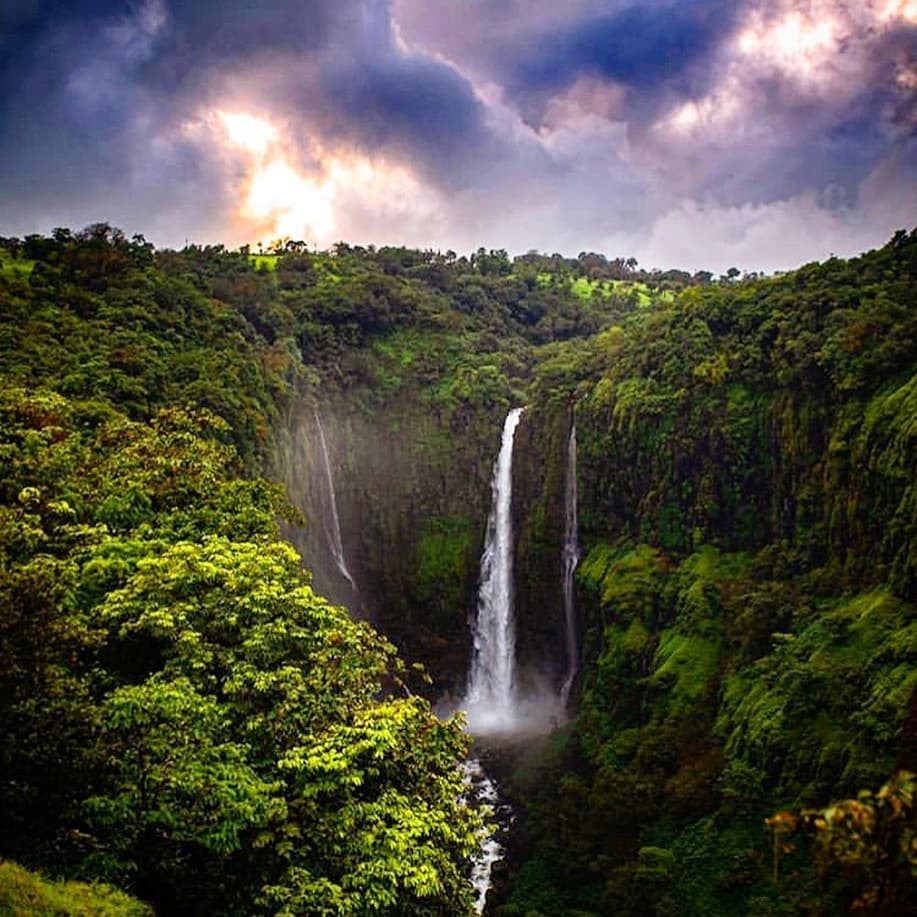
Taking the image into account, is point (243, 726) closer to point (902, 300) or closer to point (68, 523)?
point (68, 523)

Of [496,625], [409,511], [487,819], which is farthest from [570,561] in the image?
[487,819]

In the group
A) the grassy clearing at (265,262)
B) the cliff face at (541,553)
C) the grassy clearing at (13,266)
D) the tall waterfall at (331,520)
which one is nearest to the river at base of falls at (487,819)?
the cliff face at (541,553)

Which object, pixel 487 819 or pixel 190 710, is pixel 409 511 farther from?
pixel 190 710

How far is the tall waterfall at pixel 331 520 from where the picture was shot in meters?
34.6

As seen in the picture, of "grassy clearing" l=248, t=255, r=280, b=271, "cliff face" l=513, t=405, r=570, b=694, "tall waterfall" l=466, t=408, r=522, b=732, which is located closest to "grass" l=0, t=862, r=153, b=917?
"tall waterfall" l=466, t=408, r=522, b=732

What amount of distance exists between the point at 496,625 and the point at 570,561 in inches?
A: 178

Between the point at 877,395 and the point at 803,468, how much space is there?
10.5ft

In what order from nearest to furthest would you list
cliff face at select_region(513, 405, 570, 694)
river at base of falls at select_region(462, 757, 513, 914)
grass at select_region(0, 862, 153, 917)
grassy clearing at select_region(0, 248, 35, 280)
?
1. grass at select_region(0, 862, 153, 917)
2. river at base of falls at select_region(462, 757, 513, 914)
3. grassy clearing at select_region(0, 248, 35, 280)
4. cliff face at select_region(513, 405, 570, 694)

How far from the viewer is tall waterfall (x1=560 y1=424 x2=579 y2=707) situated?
31.1 metres

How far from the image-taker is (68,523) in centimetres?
1328

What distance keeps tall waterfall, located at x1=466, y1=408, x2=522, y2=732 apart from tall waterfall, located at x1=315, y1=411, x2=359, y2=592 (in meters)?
5.71

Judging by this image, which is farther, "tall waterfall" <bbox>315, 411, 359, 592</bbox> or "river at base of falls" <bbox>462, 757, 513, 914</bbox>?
"tall waterfall" <bbox>315, 411, 359, 592</bbox>

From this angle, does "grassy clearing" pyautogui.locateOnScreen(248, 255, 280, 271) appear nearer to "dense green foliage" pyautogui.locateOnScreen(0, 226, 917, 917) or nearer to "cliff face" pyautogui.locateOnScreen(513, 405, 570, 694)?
"dense green foliage" pyautogui.locateOnScreen(0, 226, 917, 917)

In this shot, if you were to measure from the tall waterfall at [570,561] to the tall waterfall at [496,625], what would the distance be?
261 cm
